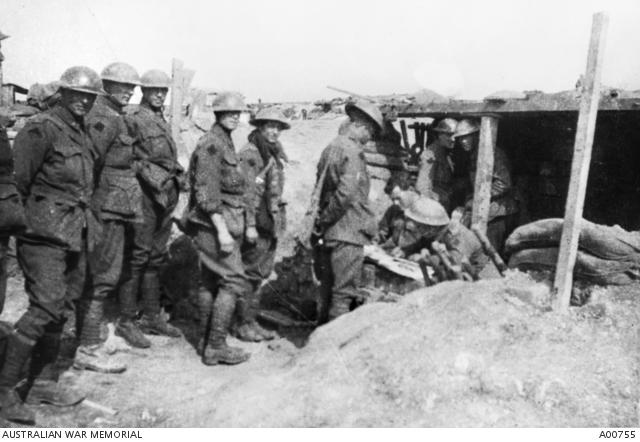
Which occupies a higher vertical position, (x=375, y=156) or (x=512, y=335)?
(x=375, y=156)

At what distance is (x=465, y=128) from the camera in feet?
27.3

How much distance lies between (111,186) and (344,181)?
86.5 inches

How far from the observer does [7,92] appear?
1856 cm

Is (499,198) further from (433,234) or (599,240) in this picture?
(599,240)

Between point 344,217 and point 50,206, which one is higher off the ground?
point 50,206

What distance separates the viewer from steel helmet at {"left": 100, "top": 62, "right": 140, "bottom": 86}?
532 centimetres

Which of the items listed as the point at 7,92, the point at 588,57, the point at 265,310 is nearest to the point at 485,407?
the point at 588,57

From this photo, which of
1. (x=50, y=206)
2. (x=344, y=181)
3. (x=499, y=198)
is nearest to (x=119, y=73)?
(x=50, y=206)

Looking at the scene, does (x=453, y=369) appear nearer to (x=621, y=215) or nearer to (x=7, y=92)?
(x=621, y=215)

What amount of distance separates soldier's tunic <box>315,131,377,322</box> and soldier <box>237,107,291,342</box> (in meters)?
0.62

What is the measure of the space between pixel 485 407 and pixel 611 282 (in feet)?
5.25

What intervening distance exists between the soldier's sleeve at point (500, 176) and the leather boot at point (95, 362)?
18.7 ft
